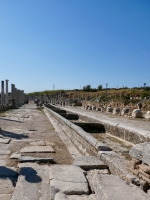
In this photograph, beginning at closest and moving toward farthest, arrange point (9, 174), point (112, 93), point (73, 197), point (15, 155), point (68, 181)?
point (73, 197), point (68, 181), point (9, 174), point (15, 155), point (112, 93)

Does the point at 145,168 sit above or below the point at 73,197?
above

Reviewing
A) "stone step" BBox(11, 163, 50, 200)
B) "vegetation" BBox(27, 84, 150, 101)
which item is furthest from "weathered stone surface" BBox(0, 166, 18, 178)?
"vegetation" BBox(27, 84, 150, 101)

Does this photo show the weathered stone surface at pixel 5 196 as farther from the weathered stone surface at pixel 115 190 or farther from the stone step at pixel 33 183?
the weathered stone surface at pixel 115 190

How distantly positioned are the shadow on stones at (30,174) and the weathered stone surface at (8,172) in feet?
0.47

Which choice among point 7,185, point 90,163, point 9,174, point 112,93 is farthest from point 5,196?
point 112,93

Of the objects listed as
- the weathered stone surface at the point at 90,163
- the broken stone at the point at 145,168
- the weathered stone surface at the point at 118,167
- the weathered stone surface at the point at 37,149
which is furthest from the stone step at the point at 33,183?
the weathered stone surface at the point at 37,149

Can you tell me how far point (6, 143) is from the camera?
6586mm

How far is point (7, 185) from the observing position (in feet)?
11.1

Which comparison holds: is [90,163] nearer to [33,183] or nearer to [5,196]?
[33,183]

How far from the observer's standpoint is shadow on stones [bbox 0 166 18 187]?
11.9ft

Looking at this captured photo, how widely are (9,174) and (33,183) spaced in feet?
2.14

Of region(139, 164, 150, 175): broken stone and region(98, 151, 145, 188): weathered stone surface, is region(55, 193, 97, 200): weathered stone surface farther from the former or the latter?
region(139, 164, 150, 175): broken stone

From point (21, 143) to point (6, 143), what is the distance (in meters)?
0.40

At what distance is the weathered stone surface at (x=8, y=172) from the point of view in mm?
3798
